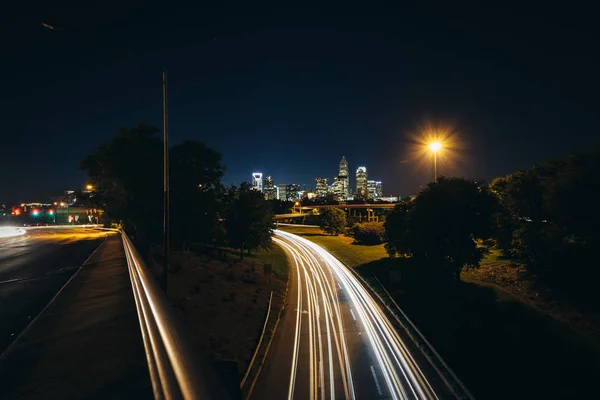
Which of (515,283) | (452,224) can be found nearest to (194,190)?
(452,224)

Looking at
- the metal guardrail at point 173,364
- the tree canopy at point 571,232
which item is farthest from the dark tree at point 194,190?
the tree canopy at point 571,232

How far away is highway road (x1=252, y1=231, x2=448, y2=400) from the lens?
12977 mm

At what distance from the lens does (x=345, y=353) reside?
53.1 feet

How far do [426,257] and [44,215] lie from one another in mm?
151393

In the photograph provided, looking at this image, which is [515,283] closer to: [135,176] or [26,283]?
[135,176]

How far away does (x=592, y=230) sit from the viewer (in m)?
19.8

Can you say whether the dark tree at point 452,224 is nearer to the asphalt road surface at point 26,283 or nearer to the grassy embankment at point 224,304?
the grassy embankment at point 224,304

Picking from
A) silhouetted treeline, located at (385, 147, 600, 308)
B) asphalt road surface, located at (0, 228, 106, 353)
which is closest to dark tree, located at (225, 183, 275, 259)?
silhouetted treeline, located at (385, 147, 600, 308)

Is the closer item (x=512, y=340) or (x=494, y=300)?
(x=512, y=340)

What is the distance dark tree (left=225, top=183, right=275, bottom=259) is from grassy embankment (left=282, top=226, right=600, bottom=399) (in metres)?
19.8

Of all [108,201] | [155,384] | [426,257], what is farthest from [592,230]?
[108,201]

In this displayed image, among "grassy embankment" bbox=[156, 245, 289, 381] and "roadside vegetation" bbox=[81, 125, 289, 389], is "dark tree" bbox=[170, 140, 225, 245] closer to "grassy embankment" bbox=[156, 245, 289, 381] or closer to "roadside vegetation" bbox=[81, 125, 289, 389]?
"roadside vegetation" bbox=[81, 125, 289, 389]

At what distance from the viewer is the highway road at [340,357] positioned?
13.0 metres

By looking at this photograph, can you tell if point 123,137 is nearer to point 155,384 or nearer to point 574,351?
point 155,384
